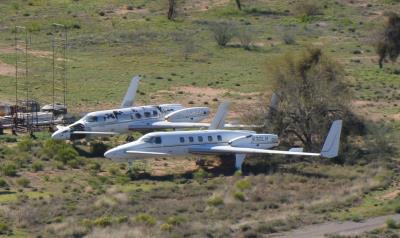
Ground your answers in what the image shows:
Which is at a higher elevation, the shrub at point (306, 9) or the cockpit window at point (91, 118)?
the shrub at point (306, 9)

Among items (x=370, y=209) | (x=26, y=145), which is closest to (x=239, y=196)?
(x=370, y=209)

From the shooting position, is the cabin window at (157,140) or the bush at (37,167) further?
the cabin window at (157,140)

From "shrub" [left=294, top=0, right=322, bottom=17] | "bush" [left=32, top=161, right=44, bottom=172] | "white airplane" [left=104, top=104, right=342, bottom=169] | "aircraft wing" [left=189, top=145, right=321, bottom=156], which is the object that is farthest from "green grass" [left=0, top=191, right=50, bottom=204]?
"shrub" [left=294, top=0, right=322, bottom=17]

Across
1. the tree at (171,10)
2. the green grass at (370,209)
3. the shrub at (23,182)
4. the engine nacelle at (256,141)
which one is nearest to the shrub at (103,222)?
the shrub at (23,182)

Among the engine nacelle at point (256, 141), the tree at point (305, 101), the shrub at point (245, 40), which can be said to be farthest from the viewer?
the shrub at point (245, 40)

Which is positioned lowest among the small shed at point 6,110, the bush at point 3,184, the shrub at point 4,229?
the shrub at point 4,229

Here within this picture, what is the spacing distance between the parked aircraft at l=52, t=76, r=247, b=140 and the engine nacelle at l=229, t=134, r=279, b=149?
436 cm

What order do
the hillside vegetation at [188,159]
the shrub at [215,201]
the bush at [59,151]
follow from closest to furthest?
the hillside vegetation at [188,159], the shrub at [215,201], the bush at [59,151]

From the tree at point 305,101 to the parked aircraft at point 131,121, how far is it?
105 inches

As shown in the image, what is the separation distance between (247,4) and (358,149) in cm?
6388

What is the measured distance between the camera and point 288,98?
5884 cm

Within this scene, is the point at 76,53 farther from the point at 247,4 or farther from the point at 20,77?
the point at 247,4

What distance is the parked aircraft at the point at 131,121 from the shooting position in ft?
195

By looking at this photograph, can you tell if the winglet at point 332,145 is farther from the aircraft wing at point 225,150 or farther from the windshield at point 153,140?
the windshield at point 153,140
